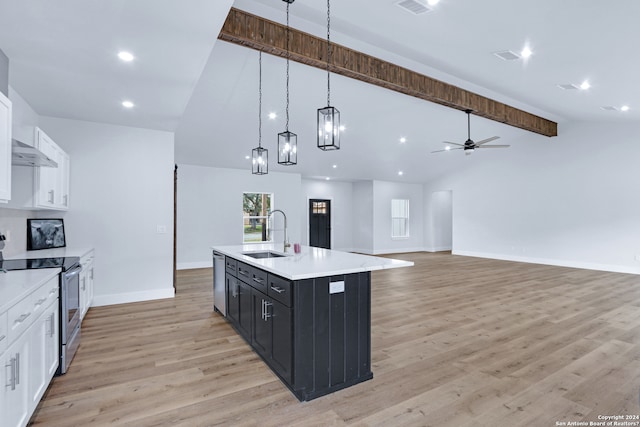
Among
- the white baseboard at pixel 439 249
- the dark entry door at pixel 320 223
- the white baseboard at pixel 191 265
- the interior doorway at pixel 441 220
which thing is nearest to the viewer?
the white baseboard at pixel 191 265

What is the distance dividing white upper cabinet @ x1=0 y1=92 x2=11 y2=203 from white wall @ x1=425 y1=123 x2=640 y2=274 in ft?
34.0

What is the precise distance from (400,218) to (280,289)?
396 inches

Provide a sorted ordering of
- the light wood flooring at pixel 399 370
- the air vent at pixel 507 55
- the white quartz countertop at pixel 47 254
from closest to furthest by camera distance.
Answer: the light wood flooring at pixel 399 370, the white quartz countertop at pixel 47 254, the air vent at pixel 507 55

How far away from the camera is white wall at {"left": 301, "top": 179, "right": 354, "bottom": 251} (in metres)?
10.9

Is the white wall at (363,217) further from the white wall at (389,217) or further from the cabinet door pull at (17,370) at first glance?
the cabinet door pull at (17,370)

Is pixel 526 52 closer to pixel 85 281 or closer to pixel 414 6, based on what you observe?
pixel 414 6

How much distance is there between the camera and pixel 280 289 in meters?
2.56

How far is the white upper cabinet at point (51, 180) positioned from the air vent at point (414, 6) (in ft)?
12.3

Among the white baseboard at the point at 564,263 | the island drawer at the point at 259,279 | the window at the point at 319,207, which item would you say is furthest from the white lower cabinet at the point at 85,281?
the white baseboard at the point at 564,263

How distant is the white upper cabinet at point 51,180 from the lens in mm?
3458

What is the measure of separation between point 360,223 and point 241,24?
8703 millimetres

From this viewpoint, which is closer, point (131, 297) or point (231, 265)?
point (231, 265)

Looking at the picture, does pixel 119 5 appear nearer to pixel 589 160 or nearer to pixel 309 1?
pixel 309 1

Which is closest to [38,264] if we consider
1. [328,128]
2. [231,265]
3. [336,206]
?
[231,265]
